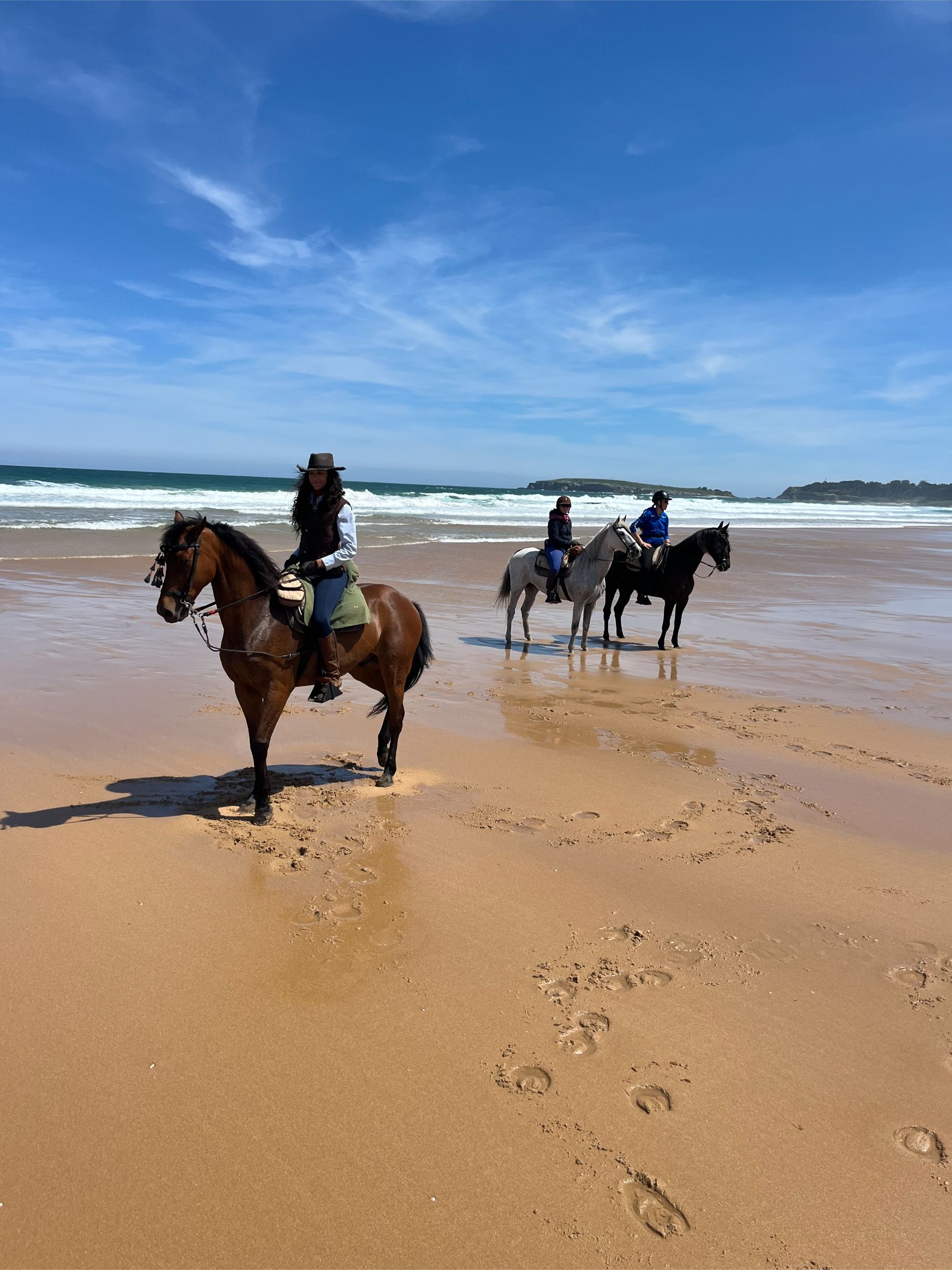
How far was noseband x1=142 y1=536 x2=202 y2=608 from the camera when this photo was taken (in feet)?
14.8

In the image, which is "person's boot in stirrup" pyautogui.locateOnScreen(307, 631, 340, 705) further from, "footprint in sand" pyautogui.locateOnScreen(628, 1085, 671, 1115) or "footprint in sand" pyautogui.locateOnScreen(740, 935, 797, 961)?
"footprint in sand" pyautogui.locateOnScreen(628, 1085, 671, 1115)

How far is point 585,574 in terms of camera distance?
1064 centimetres

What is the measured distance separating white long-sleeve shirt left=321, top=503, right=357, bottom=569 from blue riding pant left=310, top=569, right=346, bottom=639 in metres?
0.10

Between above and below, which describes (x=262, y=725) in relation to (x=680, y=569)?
below

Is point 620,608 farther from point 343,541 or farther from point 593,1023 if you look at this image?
point 593,1023

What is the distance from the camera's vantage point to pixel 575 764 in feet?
19.2

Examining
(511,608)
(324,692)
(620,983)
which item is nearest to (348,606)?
(324,692)

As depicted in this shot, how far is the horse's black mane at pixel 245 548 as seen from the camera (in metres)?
4.68

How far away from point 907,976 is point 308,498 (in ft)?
14.1

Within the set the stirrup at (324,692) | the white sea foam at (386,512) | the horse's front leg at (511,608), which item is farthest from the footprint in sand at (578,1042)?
the white sea foam at (386,512)

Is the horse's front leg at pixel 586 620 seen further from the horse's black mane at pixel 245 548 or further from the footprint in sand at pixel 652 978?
the footprint in sand at pixel 652 978

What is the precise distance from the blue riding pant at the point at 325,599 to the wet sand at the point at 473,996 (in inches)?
45.6

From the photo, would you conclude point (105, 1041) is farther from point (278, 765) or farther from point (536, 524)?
point (536, 524)

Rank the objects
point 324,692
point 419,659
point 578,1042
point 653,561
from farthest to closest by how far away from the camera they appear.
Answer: point 653,561 → point 419,659 → point 324,692 → point 578,1042
